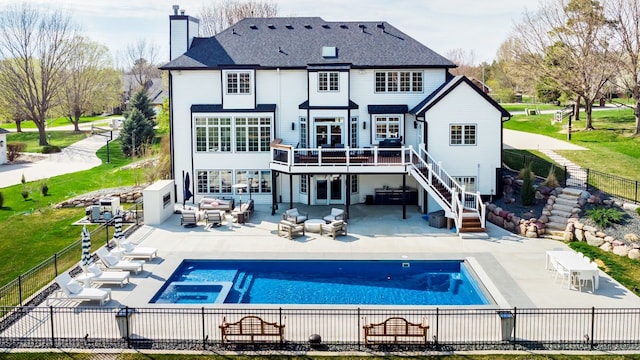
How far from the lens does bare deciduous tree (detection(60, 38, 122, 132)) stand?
79000 millimetres

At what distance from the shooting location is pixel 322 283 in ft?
79.2

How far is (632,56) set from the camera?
45.4 m

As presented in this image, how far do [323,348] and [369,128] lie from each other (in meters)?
21.2

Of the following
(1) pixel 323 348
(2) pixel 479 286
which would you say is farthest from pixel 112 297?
(2) pixel 479 286

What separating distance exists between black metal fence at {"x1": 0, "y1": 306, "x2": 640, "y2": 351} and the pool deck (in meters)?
1.66

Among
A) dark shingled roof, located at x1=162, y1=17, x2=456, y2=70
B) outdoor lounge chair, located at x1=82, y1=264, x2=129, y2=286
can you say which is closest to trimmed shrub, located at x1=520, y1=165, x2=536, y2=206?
dark shingled roof, located at x1=162, y1=17, x2=456, y2=70

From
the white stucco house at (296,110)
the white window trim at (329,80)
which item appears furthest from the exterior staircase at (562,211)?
the white window trim at (329,80)

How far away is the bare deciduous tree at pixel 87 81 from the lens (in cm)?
7900

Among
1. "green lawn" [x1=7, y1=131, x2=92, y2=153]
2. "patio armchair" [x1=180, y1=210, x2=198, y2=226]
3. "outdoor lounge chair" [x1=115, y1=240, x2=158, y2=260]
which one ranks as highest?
"green lawn" [x1=7, y1=131, x2=92, y2=153]

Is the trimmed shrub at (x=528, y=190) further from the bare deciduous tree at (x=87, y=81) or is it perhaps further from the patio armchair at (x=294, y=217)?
the bare deciduous tree at (x=87, y=81)

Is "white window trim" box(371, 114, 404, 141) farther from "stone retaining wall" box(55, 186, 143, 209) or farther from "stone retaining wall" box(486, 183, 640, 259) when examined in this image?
"stone retaining wall" box(55, 186, 143, 209)

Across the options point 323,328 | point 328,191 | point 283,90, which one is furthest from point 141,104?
point 323,328

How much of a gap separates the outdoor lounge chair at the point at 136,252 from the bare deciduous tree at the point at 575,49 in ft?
119

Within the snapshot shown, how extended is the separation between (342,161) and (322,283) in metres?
10.7
